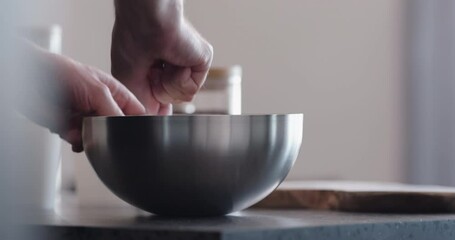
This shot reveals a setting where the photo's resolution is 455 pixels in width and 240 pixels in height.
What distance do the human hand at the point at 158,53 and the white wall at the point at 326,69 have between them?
189cm

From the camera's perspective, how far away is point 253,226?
649mm

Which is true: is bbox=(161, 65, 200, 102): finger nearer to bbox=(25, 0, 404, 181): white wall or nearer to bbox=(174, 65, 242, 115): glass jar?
bbox=(174, 65, 242, 115): glass jar

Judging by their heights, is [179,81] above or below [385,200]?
above

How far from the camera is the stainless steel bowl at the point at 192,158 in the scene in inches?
27.2

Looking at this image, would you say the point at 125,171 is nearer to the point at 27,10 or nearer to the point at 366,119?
the point at 27,10

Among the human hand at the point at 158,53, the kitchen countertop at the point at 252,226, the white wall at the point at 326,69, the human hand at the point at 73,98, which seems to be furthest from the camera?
the white wall at the point at 326,69

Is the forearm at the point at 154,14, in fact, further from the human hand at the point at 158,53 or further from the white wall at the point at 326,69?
the white wall at the point at 326,69

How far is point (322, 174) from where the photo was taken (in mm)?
3131

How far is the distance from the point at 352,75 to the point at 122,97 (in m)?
2.44

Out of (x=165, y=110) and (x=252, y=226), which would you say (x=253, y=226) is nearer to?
(x=252, y=226)

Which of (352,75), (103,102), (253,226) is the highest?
(352,75)

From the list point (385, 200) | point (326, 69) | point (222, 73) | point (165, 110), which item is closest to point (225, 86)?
point (222, 73)

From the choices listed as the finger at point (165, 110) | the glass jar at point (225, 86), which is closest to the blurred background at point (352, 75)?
the glass jar at point (225, 86)

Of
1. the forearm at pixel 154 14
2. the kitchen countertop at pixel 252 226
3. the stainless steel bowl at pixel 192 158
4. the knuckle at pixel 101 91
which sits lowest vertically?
the kitchen countertop at pixel 252 226
